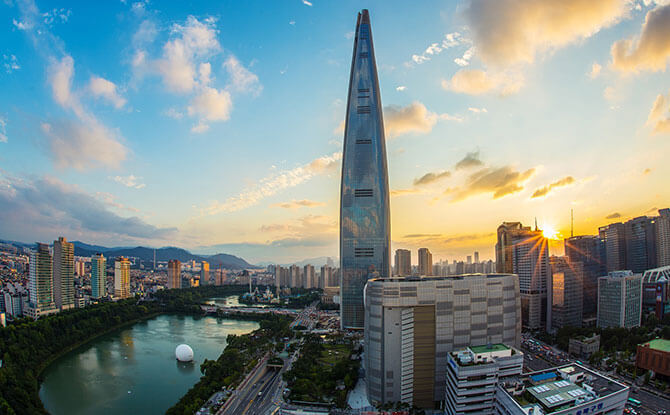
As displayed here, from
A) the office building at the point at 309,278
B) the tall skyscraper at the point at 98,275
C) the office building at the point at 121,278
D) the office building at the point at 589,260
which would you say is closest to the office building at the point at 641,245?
the office building at the point at 589,260

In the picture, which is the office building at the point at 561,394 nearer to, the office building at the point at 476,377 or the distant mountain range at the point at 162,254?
the office building at the point at 476,377

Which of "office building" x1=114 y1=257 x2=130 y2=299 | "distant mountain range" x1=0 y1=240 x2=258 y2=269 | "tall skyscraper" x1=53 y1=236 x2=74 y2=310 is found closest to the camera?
"tall skyscraper" x1=53 y1=236 x2=74 y2=310

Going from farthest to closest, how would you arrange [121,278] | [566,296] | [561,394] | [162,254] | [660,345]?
[162,254] < [121,278] < [566,296] < [660,345] < [561,394]

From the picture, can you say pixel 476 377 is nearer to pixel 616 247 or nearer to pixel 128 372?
pixel 128 372

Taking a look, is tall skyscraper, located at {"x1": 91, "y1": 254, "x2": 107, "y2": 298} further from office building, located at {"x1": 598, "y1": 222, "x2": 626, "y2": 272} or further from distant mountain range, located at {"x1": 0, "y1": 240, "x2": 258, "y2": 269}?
distant mountain range, located at {"x1": 0, "y1": 240, "x2": 258, "y2": 269}

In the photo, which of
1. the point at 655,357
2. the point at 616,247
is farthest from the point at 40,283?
the point at 616,247

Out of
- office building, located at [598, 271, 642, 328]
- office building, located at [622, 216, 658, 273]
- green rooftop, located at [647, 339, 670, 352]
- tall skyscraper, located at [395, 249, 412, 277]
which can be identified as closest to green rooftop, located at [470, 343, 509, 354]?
green rooftop, located at [647, 339, 670, 352]

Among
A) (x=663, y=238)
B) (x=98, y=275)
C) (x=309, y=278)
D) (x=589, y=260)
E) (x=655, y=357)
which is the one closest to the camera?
(x=655, y=357)
